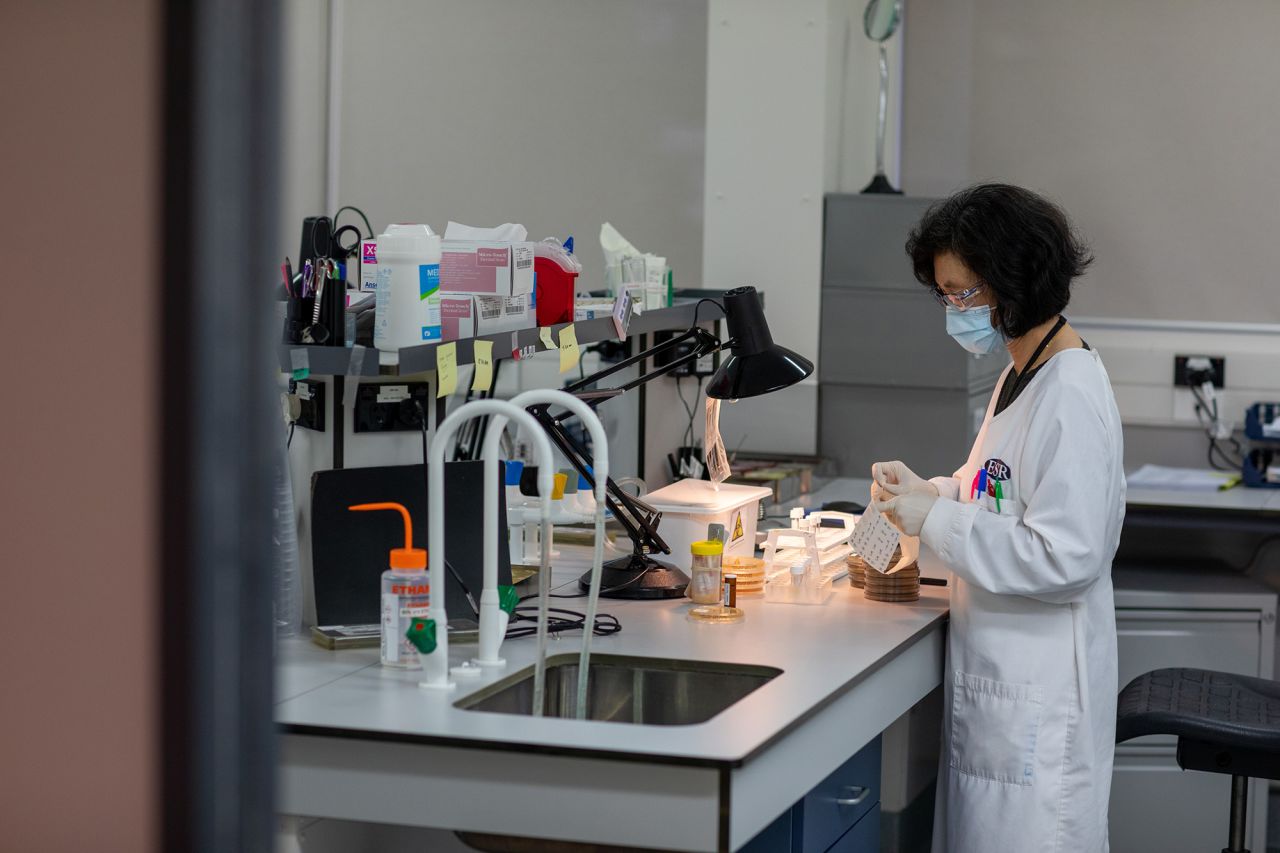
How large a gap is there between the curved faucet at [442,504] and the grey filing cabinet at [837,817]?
54 cm

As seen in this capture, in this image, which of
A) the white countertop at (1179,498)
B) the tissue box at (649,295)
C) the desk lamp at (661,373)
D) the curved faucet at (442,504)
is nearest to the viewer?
the curved faucet at (442,504)

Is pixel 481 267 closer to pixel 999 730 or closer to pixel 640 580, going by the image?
pixel 640 580

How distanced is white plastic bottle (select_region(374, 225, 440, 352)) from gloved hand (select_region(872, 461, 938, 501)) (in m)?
0.85

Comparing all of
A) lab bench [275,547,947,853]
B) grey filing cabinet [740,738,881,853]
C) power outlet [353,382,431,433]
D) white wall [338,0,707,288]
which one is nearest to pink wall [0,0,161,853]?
lab bench [275,547,947,853]

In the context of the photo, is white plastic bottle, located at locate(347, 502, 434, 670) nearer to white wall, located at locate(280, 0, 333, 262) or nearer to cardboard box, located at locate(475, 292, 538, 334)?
cardboard box, located at locate(475, 292, 538, 334)

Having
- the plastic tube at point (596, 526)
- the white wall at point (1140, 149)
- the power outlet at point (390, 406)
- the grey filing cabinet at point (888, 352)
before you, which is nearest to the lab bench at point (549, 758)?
the plastic tube at point (596, 526)

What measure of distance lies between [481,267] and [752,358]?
50 cm

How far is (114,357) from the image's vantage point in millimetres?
545

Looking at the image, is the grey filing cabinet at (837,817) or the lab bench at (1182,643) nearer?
the grey filing cabinet at (837,817)

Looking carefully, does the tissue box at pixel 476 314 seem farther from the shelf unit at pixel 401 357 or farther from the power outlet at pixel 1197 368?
the power outlet at pixel 1197 368

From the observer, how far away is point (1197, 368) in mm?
4184

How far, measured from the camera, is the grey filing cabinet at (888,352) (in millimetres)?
3971

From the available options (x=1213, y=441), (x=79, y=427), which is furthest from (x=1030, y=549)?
(x=1213, y=441)

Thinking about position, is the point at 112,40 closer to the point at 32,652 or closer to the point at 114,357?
the point at 114,357
